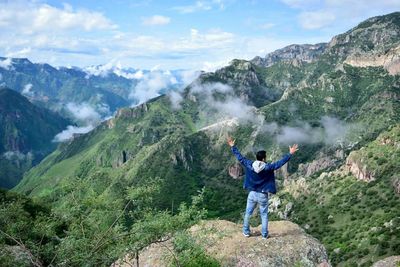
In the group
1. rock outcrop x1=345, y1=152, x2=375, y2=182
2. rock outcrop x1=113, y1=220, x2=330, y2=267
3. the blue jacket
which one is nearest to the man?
the blue jacket

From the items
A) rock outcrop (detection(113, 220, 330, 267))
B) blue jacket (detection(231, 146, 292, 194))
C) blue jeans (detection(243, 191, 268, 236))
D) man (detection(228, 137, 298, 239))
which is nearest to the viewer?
man (detection(228, 137, 298, 239))

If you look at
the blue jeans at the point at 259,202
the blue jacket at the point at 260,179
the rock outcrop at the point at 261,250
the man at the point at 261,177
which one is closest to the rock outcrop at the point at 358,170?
the rock outcrop at the point at 261,250

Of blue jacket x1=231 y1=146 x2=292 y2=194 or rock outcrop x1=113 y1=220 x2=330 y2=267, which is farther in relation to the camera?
rock outcrop x1=113 y1=220 x2=330 y2=267

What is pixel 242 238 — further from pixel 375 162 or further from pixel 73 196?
pixel 375 162

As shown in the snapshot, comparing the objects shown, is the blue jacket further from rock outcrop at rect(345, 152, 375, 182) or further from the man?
rock outcrop at rect(345, 152, 375, 182)

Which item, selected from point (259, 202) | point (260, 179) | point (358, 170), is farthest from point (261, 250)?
point (358, 170)

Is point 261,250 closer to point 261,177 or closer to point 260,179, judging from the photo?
point 260,179

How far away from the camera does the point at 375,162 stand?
175m

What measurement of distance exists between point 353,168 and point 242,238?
551ft

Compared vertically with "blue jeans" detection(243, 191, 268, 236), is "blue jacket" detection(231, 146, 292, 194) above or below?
above

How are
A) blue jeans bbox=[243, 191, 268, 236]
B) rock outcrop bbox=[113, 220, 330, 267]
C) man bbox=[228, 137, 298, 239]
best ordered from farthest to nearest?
rock outcrop bbox=[113, 220, 330, 267] < blue jeans bbox=[243, 191, 268, 236] < man bbox=[228, 137, 298, 239]

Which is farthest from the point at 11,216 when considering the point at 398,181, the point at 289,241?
the point at 398,181

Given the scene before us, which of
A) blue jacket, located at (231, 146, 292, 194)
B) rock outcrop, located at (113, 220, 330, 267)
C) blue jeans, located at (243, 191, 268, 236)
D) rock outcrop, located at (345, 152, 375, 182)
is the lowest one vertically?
rock outcrop, located at (345, 152, 375, 182)

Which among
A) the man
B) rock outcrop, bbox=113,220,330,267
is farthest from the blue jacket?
rock outcrop, bbox=113,220,330,267
